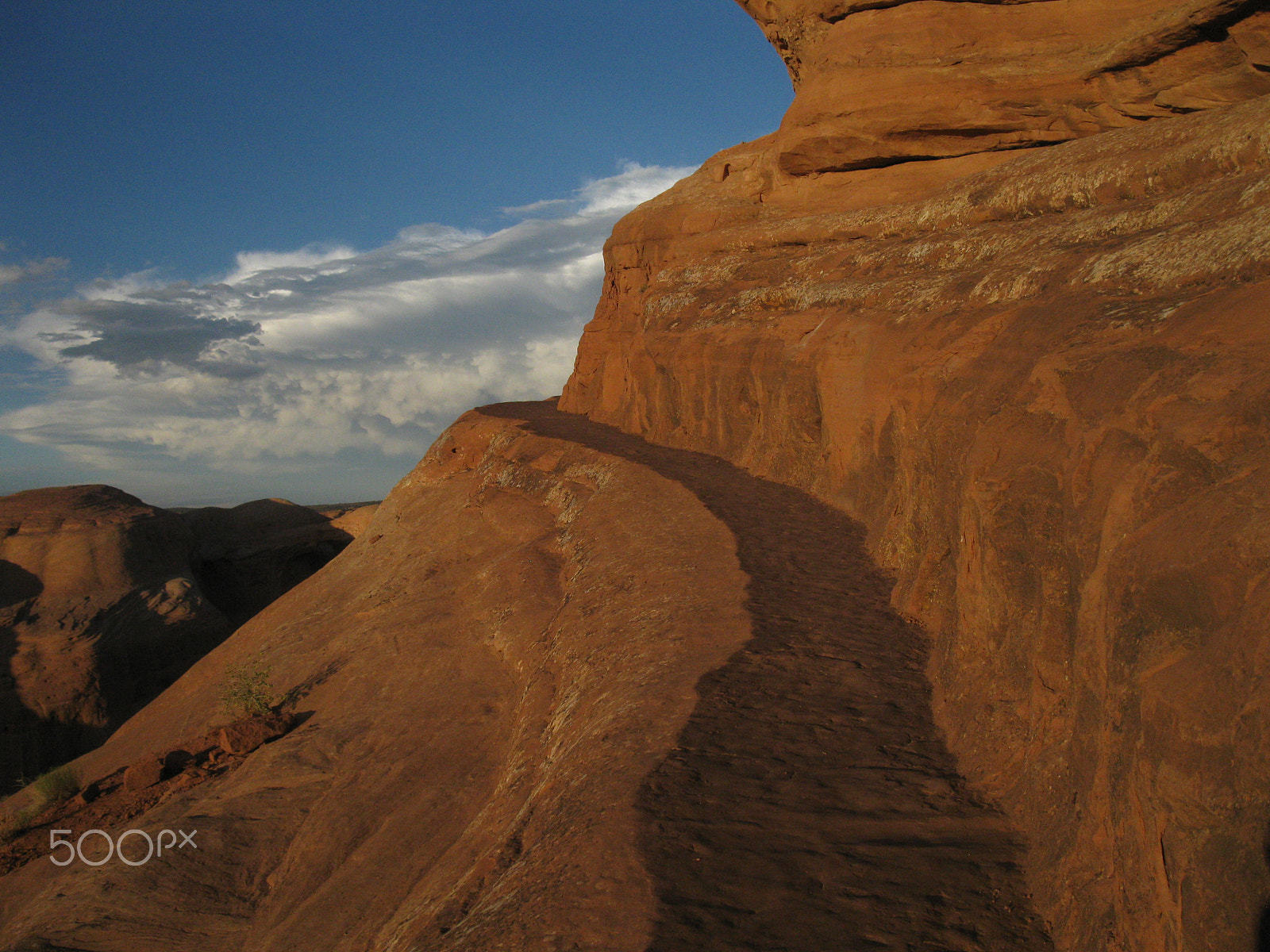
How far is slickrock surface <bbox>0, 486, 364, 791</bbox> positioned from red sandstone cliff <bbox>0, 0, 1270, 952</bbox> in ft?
17.0

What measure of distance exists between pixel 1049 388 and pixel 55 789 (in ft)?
54.0

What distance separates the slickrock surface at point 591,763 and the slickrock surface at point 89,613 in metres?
5.79

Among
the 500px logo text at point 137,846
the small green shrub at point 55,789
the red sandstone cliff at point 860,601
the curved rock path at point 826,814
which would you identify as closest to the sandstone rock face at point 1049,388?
the red sandstone cliff at point 860,601

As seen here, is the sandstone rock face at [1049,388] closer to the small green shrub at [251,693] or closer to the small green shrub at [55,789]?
the small green shrub at [251,693]

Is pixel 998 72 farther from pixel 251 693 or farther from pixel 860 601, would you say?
pixel 251 693

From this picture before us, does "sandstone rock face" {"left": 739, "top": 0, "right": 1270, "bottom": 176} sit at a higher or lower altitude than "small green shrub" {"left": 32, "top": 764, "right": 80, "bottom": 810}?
higher

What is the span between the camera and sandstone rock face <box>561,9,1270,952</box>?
3.50 m

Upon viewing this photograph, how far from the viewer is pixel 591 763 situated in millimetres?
6141

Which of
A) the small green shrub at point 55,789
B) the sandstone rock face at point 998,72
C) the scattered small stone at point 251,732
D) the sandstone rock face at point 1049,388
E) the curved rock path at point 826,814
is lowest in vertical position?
the small green shrub at point 55,789

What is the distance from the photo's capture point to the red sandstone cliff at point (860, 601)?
3986 mm

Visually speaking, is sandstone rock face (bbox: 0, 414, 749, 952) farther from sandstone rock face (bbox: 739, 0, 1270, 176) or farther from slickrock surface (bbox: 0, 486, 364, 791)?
sandstone rock face (bbox: 739, 0, 1270, 176)

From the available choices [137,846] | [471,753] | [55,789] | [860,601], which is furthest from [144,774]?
[860,601]

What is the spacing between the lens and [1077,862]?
13.3ft

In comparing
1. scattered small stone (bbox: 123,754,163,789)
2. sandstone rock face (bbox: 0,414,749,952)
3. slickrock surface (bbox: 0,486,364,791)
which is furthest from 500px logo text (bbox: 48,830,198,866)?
slickrock surface (bbox: 0,486,364,791)
